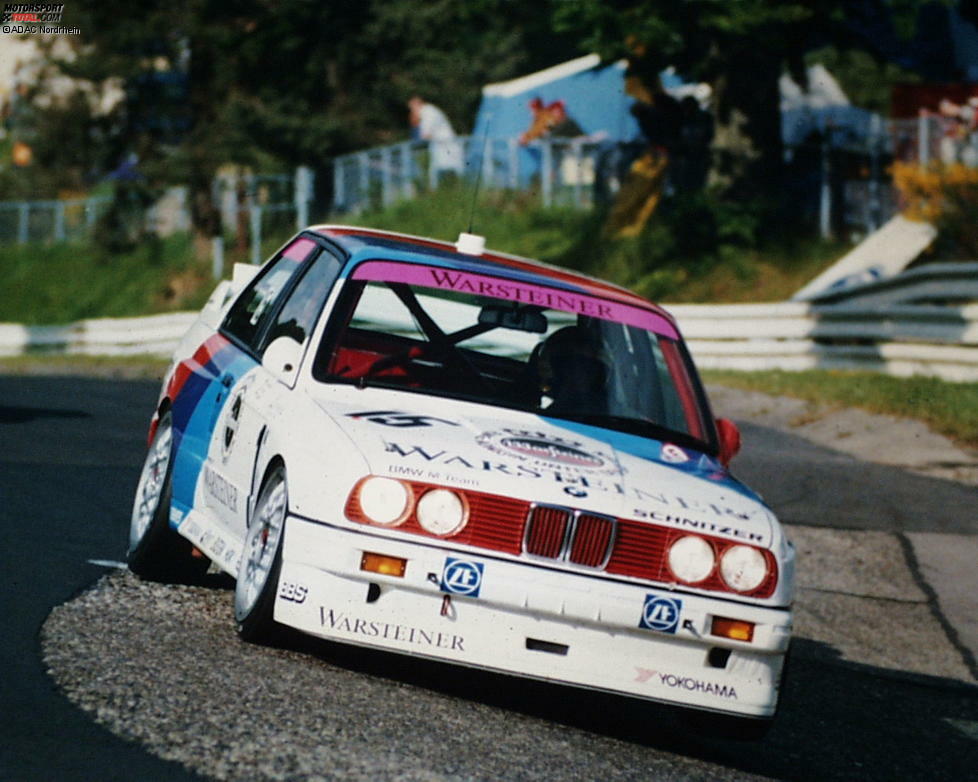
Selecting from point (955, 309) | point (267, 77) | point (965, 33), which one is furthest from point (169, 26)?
point (955, 309)

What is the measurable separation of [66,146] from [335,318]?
44204 millimetres

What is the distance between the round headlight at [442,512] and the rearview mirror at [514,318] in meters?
1.53

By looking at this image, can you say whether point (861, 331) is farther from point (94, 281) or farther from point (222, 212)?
point (94, 281)

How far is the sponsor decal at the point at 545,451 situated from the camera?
19.8ft

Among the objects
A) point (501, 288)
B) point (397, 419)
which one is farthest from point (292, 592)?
point (501, 288)

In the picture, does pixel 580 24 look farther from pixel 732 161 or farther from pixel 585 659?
pixel 585 659

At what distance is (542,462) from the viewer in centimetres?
600

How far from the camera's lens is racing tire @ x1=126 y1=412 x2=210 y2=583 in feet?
24.7

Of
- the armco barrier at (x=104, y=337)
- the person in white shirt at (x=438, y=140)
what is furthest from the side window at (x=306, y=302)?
the person in white shirt at (x=438, y=140)

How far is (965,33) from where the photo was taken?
126ft

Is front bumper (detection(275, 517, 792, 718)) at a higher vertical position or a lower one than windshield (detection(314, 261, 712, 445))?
lower

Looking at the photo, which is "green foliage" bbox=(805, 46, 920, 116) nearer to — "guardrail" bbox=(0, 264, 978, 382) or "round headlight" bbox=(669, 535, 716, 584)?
"guardrail" bbox=(0, 264, 978, 382)

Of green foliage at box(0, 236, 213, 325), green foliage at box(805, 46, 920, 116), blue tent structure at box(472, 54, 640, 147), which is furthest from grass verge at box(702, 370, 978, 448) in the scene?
green foliage at box(805, 46, 920, 116)

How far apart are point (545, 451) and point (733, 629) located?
851 mm
